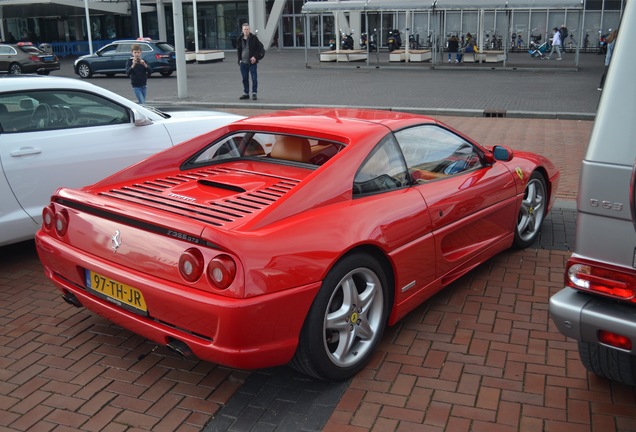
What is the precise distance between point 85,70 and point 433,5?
15000mm

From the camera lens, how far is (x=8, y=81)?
564 centimetres

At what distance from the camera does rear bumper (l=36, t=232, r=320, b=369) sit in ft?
10.3

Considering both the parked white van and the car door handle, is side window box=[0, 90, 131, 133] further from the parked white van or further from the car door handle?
the parked white van

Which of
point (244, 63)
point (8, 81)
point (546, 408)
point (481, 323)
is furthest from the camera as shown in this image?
point (244, 63)

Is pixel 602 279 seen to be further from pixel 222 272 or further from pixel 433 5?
pixel 433 5

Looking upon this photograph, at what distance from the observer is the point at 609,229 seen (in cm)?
296

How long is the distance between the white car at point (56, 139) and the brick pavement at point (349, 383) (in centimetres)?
97

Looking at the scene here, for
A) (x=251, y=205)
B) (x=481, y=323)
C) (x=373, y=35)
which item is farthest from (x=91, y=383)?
(x=373, y=35)

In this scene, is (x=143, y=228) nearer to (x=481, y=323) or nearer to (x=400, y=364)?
(x=400, y=364)

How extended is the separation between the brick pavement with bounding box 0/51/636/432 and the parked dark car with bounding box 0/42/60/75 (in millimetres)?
26696

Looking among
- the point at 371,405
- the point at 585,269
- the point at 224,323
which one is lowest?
the point at 371,405

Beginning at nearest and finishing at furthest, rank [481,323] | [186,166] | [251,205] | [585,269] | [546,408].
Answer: [585,269], [546,408], [251,205], [481,323], [186,166]

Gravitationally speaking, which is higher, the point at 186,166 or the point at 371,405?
the point at 186,166

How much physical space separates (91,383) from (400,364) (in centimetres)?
180
